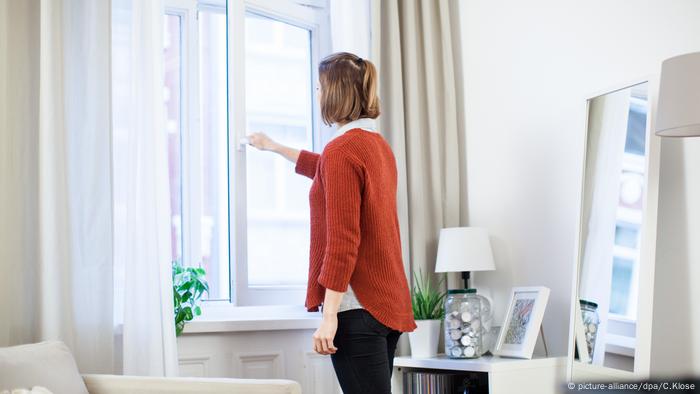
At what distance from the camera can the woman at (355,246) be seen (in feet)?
6.42

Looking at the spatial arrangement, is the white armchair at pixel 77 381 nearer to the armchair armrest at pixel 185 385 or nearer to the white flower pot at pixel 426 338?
the armchair armrest at pixel 185 385

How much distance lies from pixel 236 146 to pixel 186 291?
24.2 inches

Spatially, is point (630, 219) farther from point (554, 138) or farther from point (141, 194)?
point (141, 194)

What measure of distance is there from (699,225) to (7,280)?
212cm

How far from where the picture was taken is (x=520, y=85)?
3176mm

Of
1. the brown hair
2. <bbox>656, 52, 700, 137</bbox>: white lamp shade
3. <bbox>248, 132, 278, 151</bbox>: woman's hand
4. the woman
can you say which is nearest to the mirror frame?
<bbox>656, 52, 700, 137</bbox>: white lamp shade

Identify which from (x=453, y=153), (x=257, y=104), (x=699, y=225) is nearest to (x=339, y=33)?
(x=257, y=104)

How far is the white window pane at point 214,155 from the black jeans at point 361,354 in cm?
123

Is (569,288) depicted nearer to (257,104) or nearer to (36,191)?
(257,104)

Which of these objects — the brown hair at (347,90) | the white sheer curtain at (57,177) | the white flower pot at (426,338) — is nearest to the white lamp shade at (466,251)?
the white flower pot at (426,338)

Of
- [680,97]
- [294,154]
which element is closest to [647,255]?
[680,97]

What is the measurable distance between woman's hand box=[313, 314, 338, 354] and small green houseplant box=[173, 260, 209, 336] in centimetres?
99

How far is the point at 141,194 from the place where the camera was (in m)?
2.65

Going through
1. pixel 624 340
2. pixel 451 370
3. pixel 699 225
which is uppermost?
pixel 699 225
